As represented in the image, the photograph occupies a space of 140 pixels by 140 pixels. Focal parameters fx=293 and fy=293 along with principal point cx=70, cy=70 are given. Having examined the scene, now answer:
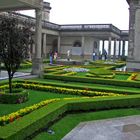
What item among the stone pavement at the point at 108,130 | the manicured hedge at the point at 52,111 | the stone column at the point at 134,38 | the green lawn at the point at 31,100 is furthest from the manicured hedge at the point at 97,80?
the stone column at the point at 134,38

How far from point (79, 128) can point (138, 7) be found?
19150 mm

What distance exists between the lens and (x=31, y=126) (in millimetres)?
7340

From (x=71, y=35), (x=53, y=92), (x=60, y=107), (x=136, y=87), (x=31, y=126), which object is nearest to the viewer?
(x=31, y=126)

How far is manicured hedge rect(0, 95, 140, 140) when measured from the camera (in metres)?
6.71

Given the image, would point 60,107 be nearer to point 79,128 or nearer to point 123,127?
point 79,128

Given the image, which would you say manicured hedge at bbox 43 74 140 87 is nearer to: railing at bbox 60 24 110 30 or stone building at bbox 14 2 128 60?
stone building at bbox 14 2 128 60

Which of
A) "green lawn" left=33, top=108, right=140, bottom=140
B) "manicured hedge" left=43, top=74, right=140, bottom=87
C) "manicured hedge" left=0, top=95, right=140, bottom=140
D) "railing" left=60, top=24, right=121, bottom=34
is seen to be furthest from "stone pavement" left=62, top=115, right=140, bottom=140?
"railing" left=60, top=24, right=121, bottom=34

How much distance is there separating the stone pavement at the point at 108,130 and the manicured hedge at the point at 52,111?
81 centimetres

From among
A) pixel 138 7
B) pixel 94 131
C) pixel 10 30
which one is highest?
pixel 138 7

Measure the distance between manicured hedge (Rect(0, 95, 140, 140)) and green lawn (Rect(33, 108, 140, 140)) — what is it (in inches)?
8.5

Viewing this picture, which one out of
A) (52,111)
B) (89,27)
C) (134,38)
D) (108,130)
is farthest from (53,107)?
(89,27)

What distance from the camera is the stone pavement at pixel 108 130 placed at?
7.89 metres

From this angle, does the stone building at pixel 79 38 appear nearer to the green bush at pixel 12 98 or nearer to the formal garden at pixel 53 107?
the formal garden at pixel 53 107

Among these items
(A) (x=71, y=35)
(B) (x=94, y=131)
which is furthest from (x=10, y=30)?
(A) (x=71, y=35)
